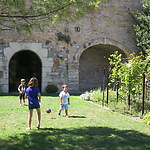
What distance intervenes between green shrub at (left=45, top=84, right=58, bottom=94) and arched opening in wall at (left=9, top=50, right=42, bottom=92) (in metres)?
4.04

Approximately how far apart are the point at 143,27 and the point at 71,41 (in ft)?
14.4

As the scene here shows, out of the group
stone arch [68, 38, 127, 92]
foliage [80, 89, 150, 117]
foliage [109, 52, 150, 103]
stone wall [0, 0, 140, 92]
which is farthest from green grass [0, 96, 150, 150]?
stone arch [68, 38, 127, 92]

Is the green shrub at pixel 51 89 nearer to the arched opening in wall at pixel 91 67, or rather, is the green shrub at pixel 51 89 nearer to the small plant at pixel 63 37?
the small plant at pixel 63 37

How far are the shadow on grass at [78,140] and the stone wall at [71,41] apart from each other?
8798 millimetres

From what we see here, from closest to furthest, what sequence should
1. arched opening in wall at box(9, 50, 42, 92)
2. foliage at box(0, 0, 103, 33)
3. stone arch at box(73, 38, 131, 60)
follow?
A: foliage at box(0, 0, 103, 33)
stone arch at box(73, 38, 131, 60)
arched opening in wall at box(9, 50, 42, 92)

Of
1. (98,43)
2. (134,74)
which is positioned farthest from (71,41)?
(134,74)

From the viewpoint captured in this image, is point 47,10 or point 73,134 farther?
point 47,10

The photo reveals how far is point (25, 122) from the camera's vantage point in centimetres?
556

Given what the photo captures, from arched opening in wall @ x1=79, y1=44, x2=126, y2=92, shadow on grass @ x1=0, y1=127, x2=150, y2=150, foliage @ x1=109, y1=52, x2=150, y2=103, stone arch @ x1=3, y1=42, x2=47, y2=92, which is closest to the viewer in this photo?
shadow on grass @ x1=0, y1=127, x2=150, y2=150

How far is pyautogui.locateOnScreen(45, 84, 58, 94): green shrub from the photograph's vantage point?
1296cm

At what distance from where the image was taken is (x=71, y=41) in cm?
1377

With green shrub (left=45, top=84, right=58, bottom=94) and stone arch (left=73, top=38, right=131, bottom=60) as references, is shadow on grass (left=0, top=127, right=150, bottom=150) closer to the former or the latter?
green shrub (left=45, top=84, right=58, bottom=94)

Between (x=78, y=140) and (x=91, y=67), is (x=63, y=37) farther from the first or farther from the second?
(x=78, y=140)

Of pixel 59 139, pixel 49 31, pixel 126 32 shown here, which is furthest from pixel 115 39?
pixel 59 139
